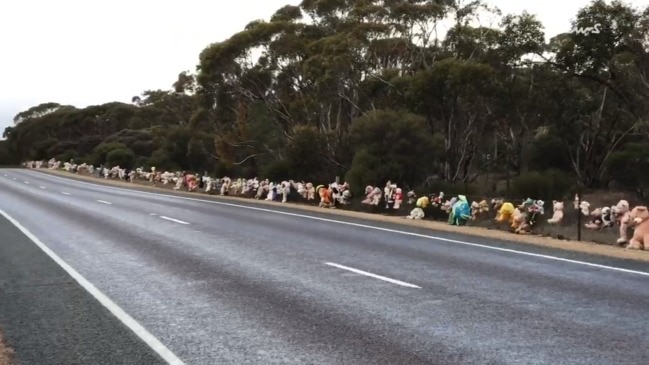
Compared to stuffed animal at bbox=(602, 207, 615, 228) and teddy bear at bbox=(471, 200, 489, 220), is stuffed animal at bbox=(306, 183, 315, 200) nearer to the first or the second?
teddy bear at bbox=(471, 200, 489, 220)

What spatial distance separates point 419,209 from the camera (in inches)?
875

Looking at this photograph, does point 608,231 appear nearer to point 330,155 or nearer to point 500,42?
point 500,42

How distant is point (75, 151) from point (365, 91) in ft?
243

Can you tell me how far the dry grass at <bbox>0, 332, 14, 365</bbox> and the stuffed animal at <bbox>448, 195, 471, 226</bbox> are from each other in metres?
14.8

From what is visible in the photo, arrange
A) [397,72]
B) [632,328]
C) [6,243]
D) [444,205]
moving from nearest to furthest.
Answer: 1. [632,328]
2. [6,243]
3. [444,205]
4. [397,72]

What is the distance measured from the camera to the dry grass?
19.7 feet

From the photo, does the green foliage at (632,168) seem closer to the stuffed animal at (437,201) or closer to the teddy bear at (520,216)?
the stuffed animal at (437,201)

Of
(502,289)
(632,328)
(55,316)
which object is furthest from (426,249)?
(55,316)

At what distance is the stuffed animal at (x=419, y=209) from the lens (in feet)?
72.5

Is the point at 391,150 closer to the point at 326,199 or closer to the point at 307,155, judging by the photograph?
the point at 326,199

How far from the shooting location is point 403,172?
3172cm

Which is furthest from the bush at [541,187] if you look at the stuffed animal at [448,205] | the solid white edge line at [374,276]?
the solid white edge line at [374,276]

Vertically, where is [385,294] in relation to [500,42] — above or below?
below

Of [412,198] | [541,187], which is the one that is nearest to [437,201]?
[412,198]
